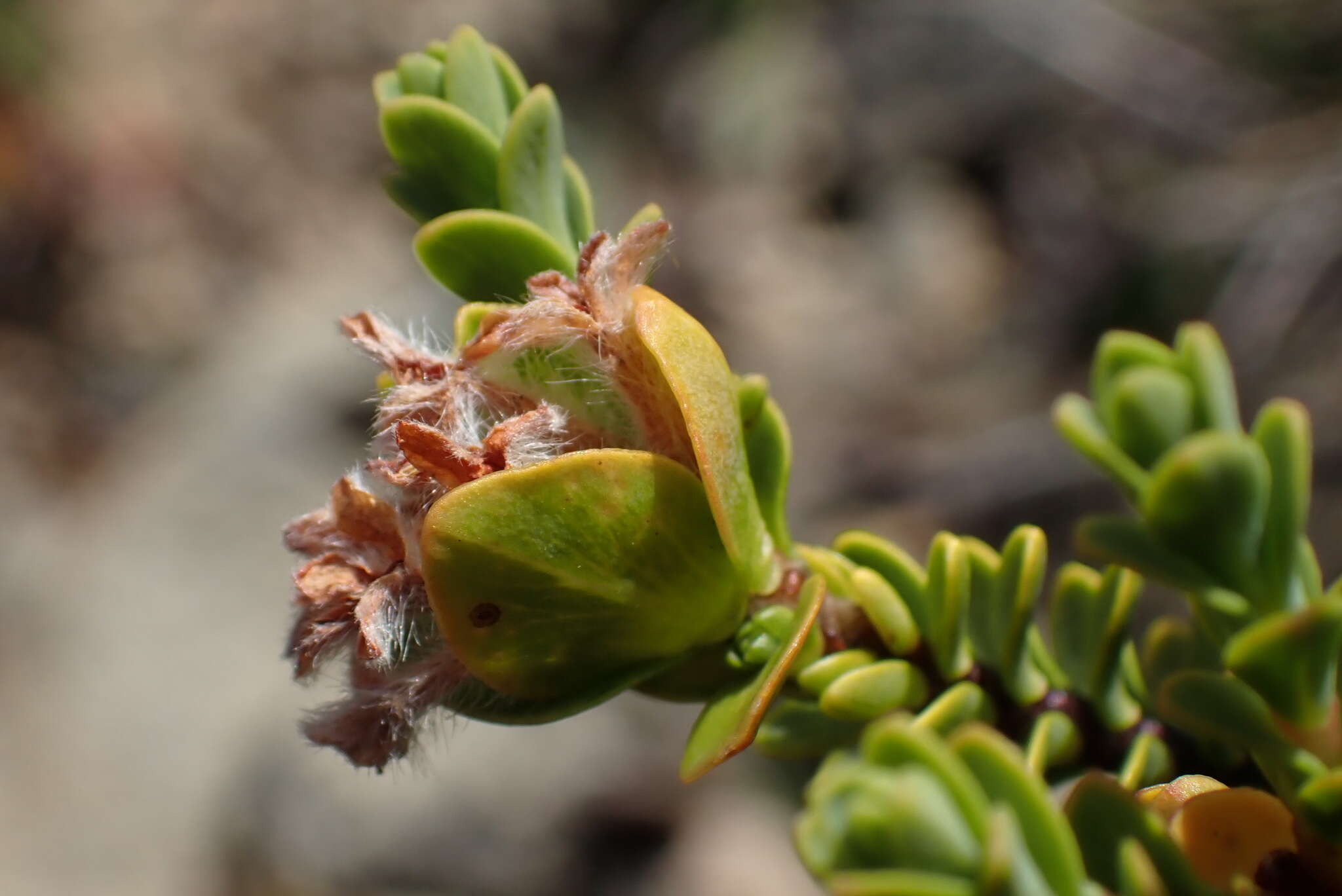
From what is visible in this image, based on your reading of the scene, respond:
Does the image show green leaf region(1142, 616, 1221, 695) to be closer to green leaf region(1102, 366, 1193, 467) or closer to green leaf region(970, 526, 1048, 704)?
green leaf region(970, 526, 1048, 704)

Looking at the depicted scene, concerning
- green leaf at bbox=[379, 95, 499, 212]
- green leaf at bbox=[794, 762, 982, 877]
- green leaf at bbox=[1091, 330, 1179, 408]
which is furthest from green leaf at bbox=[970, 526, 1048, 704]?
green leaf at bbox=[379, 95, 499, 212]

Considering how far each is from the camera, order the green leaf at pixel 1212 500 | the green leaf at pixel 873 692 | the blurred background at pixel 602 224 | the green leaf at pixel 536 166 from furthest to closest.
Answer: the blurred background at pixel 602 224
the green leaf at pixel 536 166
the green leaf at pixel 873 692
the green leaf at pixel 1212 500

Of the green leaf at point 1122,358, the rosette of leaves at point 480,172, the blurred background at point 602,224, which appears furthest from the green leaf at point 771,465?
the blurred background at point 602,224

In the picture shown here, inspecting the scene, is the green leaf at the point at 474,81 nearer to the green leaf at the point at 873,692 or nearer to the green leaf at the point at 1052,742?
the green leaf at the point at 873,692

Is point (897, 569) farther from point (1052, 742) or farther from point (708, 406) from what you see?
point (708, 406)

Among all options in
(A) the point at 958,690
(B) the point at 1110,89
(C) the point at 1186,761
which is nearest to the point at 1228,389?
(A) the point at 958,690

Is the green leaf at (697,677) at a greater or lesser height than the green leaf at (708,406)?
lesser

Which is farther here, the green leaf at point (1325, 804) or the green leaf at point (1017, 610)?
the green leaf at point (1017, 610)
